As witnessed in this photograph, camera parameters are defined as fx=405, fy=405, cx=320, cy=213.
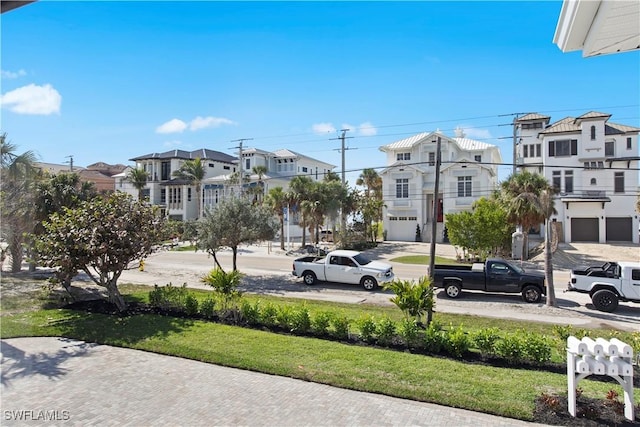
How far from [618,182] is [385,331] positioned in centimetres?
3902

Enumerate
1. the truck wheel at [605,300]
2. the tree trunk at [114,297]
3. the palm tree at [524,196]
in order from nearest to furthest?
the tree trunk at [114,297]
the truck wheel at [605,300]
the palm tree at [524,196]

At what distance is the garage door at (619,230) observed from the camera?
37.7 meters

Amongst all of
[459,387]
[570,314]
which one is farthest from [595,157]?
[459,387]

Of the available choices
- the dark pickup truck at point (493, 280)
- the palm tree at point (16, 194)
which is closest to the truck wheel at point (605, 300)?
the dark pickup truck at point (493, 280)

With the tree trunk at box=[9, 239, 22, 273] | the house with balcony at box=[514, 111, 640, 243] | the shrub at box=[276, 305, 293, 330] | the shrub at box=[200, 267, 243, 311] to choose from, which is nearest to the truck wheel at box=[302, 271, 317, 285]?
the shrub at box=[200, 267, 243, 311]

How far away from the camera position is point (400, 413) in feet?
21.2

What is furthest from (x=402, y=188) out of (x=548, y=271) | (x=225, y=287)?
(x=225, y=287)

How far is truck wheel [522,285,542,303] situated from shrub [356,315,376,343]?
985 centimetres

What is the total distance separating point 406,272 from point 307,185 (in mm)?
16463

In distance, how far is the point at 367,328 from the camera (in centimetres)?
981

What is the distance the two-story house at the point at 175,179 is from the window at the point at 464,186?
36942mm

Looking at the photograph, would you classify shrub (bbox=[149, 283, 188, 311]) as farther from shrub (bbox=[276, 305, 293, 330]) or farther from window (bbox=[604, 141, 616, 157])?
window (bbox=[604, 141, 616, 157])

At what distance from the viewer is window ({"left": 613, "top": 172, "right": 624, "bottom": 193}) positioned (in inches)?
1485

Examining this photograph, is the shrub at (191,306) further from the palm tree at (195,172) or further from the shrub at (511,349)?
the palm tree at (195,172)
